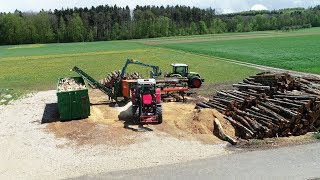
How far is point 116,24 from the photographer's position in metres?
146

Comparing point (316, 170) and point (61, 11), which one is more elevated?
point (61, 11)

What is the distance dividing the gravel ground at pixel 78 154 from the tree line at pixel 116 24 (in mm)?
123393

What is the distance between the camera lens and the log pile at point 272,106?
61.4 ft

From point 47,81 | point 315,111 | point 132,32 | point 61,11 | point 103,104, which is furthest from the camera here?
point 61,11

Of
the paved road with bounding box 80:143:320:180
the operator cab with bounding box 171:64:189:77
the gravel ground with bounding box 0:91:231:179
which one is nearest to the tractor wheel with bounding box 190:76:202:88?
the operator cab with bounding box 171:64:189:77

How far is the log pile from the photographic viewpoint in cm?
1871

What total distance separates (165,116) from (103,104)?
21.1 feet

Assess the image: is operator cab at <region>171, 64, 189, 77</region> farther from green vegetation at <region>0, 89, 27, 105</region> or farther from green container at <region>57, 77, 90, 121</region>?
green container at <region>57, 77, 90, 121</region>

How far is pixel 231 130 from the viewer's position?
1962 cm

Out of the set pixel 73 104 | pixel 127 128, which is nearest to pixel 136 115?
pixel 127 128

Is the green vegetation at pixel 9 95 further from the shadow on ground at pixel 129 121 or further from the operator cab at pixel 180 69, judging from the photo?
the operator cab at pixel 180 69

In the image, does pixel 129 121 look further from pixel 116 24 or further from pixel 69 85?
pixel 116 24

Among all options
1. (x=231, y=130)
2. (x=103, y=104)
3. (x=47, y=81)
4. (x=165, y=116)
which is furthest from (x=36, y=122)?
(x=47, y=81)

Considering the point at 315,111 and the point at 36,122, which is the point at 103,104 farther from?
the point at 315,111
